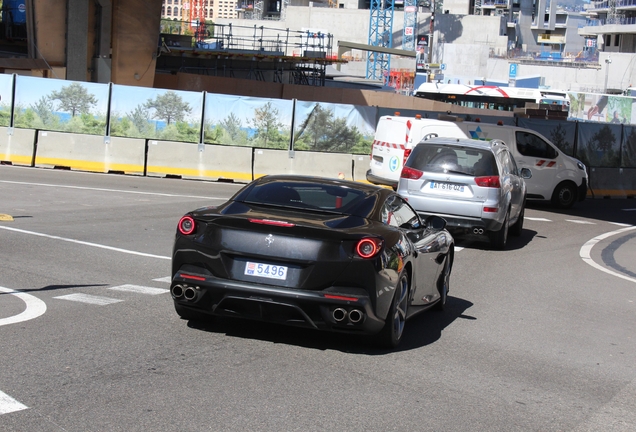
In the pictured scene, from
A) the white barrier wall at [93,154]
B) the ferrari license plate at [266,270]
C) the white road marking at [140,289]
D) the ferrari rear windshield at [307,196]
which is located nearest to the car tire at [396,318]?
the ferrari rear windshield at [307,196]

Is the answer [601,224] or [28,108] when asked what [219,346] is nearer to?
[601,224]

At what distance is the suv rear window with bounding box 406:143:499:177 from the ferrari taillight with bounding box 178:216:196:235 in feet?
26.1

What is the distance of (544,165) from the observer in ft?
76.2

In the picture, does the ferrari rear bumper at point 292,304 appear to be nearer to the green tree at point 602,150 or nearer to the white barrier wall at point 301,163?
the white barrier wall at point 301,163

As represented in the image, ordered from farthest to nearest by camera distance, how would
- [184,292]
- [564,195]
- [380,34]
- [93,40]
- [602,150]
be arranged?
[380,34], [93,40], [602,150], [564,195], [184,292]

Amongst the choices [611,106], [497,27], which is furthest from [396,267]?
[497,27]

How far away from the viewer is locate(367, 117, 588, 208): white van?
22.5 metres

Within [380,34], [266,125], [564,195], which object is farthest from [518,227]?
[380,34]

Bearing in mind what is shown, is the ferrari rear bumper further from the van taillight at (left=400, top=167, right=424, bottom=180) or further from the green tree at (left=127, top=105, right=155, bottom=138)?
the green tree at (left=127, top=105, right=155, bottom=138)

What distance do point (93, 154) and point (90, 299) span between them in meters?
16.6

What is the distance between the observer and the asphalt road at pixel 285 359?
5535 millimetres

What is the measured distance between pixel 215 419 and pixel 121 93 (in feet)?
73.3

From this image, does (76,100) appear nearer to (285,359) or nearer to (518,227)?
(518,227)

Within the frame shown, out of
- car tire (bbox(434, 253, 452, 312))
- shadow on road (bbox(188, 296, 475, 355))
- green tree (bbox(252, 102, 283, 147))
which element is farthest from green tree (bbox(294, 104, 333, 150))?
shadow on road (bbox(188, 296, 475, 355))
